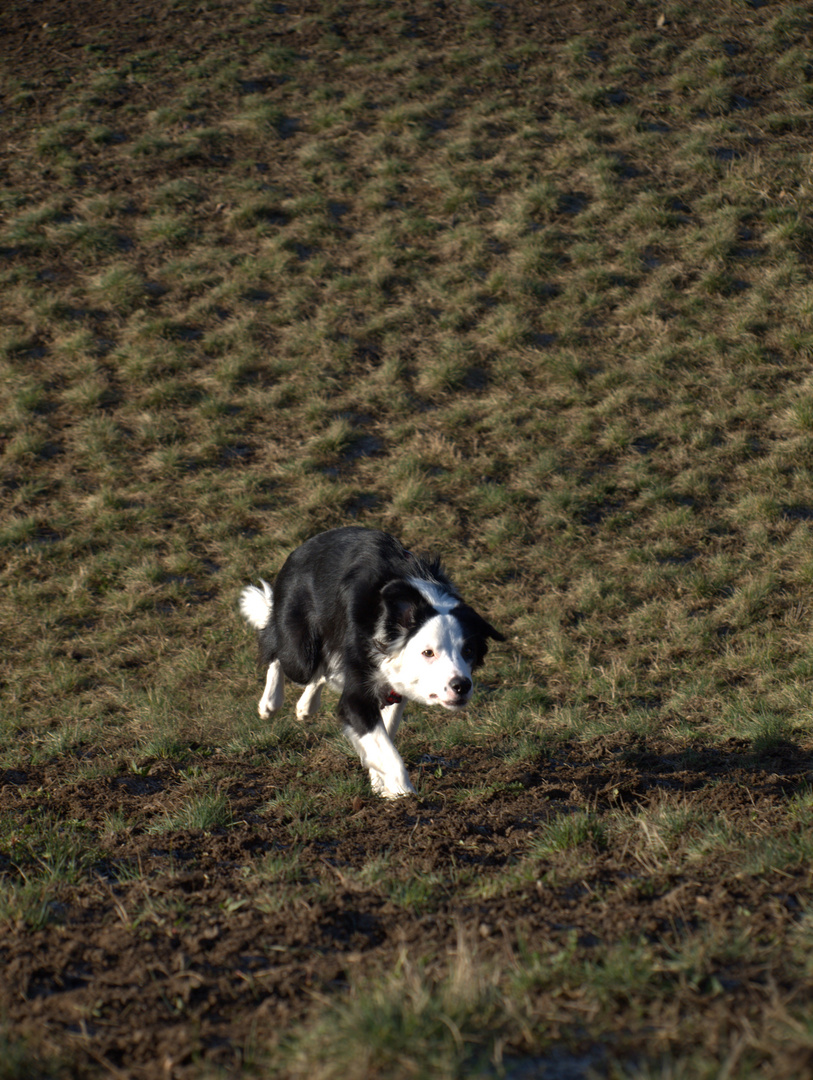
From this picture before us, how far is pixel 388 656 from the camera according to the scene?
5008mm

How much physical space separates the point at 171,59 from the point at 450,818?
54.0 feet

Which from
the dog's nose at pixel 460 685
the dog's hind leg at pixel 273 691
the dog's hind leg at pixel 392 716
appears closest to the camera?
the dog's nose at pixel 460 685

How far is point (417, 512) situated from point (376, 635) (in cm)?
452

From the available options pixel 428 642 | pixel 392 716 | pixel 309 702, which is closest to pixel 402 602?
pixel 428 642

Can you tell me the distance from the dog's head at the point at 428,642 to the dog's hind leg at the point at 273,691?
1426 mm

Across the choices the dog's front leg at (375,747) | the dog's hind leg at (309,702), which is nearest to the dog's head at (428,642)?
the dog's front leg at (375,747)

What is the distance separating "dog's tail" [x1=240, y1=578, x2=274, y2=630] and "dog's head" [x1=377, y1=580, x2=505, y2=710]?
5.64ft

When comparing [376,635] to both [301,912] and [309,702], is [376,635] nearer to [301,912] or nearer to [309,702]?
[309,702]

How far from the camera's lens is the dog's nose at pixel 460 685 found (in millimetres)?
4566

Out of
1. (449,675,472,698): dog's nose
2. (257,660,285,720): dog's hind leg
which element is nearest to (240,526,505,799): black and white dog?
(449,675,472,698): dog's nose

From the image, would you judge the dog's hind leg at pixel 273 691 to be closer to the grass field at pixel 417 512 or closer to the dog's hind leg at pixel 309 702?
the dog's hind leg at pixel 309 702

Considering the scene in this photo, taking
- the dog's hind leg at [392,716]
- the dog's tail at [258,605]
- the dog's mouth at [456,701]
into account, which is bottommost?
the dog's hind leg at [392,716]

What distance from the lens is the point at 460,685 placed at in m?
4.57

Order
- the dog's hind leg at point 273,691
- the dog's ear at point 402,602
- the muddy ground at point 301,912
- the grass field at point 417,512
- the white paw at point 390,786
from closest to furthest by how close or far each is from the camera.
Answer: the muddy ground at point 301,912 < the grass field at point 417,512 < the white paw at point 390,786 < the dog's ear at point 402,602 < the dog's hind leg at point 273,691
